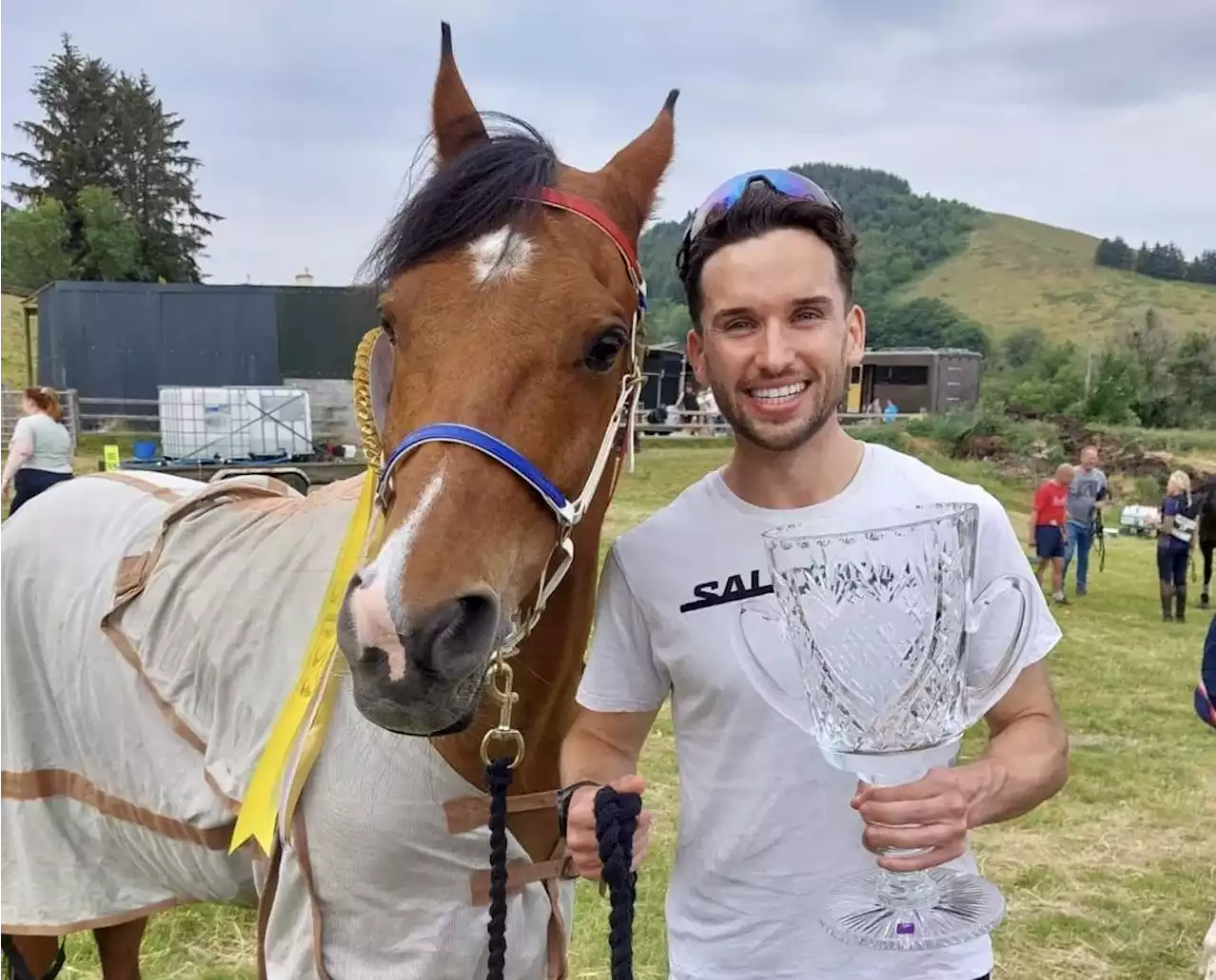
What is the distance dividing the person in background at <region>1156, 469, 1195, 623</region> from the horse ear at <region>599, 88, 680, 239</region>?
10528 millimetres

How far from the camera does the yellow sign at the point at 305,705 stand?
2.00m

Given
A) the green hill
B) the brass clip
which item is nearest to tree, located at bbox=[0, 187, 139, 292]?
the brass clip

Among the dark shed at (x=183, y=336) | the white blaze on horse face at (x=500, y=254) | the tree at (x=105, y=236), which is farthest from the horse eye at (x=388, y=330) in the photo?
the tree at (x=105, y=236)

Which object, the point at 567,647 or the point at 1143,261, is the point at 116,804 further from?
the point at 1143,261

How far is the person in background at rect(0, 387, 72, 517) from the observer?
8758 mm

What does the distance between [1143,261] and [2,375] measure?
117 meters

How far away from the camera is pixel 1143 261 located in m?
113

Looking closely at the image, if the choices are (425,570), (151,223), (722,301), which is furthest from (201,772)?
(151,223)

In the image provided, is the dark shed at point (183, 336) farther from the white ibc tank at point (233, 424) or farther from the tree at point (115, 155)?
the tree at point (115, 155)

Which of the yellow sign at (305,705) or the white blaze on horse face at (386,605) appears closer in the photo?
the white blaze on horse face at (386,605)

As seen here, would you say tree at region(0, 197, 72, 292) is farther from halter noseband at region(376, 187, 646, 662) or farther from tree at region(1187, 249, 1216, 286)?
tree at region(1187, 249, 1216, 286)

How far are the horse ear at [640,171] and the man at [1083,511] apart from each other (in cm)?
1064

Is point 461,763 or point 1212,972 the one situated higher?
point 461,763

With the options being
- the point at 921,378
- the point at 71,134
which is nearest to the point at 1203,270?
the point at 921,378
